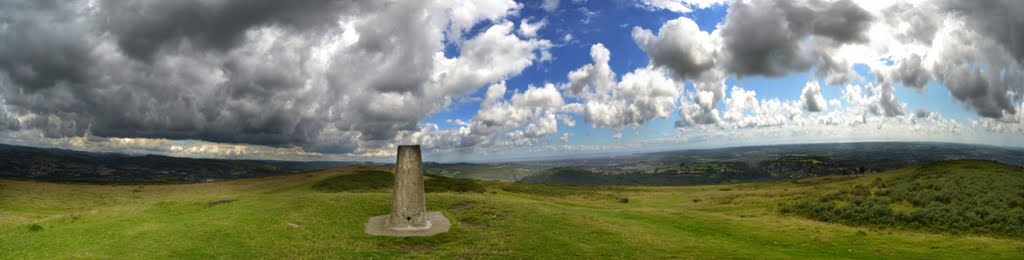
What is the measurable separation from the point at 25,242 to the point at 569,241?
91.5ft

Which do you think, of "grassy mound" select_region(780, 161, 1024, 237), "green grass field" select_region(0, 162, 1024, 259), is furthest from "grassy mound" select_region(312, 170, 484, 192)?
"grassy mound" select_region(780, 161, 1024, 237)

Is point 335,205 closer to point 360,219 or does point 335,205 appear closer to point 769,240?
point 360,219

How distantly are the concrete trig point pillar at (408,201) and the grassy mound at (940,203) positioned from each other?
1392 inches

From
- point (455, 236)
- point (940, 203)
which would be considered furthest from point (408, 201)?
point (940, 203)

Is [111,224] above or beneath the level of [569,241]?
above

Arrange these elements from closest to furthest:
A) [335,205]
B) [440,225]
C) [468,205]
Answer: [440,225] < [335,205] < [468,205]

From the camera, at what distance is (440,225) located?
3241 centimetres

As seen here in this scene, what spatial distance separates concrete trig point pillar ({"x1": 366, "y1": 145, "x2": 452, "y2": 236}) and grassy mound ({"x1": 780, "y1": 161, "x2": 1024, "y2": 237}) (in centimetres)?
3536

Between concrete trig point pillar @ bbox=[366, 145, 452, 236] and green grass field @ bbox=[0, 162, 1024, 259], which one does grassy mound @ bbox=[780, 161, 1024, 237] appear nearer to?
green grass field @ bbox=[0, 162, 1024, 259]

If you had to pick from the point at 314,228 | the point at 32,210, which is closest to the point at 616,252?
the point at 314,228

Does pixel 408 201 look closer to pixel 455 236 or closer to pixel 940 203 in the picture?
pixel 455 236

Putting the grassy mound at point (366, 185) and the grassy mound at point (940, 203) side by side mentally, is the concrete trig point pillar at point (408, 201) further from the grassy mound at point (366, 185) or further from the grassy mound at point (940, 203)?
the grassy mound at point (940, 203)

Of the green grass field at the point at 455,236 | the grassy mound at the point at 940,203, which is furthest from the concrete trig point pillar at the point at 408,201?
the grassy mound at the point at 940,203

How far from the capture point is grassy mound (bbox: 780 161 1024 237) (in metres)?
32.8
